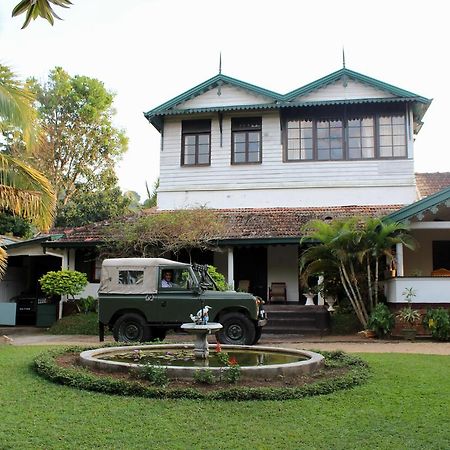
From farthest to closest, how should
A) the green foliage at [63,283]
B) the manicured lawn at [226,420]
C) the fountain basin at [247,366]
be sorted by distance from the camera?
the green foliage at [63,283], the fountain basin at [247,366], the manicured lawn at [226,420]

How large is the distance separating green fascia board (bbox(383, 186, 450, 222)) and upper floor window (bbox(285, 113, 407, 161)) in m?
5.63

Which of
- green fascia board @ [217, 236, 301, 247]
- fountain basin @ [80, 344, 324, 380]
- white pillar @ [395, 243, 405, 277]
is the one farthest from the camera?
green fascia board @ [217, 236, 301, 247]

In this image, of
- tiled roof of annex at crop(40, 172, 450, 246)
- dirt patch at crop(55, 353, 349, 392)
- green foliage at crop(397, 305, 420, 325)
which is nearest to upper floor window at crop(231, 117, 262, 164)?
tiled roof of annex at crop(40, 172, 450, 246)

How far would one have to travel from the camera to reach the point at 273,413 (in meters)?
6.45

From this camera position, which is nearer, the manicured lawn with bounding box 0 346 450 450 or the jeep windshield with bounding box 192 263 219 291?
the manicured lawn with bounding box 0 346 450 450

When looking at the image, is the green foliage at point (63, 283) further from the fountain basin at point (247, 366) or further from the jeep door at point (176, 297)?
the fountain basin at point (247, 366)

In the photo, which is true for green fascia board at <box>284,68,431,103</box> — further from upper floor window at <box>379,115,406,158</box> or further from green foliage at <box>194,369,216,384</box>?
green foliage at <box>194,369,216,384</box>

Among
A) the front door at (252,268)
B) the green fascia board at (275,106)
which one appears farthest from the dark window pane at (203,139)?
the front door at (252,268)

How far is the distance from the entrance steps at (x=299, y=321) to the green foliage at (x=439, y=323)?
3.13m

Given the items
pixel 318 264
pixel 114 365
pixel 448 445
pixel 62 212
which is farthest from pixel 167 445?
pixel 62 212

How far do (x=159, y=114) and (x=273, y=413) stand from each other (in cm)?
1688

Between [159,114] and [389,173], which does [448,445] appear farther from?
[159,114]

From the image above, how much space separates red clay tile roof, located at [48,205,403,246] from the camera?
18633 mm

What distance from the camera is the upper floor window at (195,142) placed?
2206 cm
